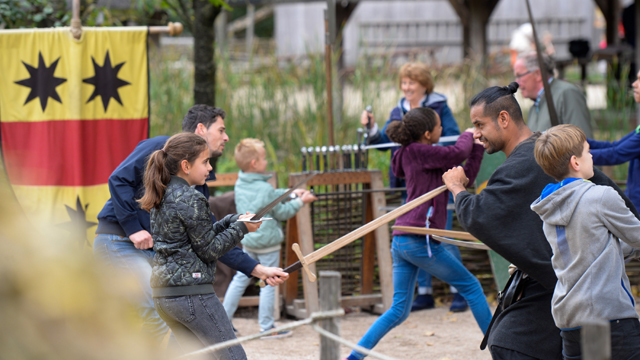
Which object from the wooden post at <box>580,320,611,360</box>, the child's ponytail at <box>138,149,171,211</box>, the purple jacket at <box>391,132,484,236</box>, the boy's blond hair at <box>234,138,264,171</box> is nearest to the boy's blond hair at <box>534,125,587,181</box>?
the wooden post at <box>580,320,611,360</box>

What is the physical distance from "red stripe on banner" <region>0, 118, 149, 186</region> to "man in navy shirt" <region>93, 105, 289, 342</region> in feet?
3.68

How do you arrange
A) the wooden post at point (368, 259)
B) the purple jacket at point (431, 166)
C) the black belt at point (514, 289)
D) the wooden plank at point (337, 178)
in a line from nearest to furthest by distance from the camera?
the black belt at point (514, 289) → the purple jacket at point (431, 166) → the wooden plank at point (337, 178) → the wooden post at point (368, 259)

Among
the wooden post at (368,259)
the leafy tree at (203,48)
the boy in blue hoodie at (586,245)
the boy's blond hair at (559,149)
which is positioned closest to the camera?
the boy in blue hoodie at (586,245)

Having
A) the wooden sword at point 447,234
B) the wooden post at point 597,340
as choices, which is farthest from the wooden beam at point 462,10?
the wooden post at point 597,340

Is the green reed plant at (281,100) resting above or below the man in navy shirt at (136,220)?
above

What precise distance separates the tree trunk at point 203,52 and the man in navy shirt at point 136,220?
227cm

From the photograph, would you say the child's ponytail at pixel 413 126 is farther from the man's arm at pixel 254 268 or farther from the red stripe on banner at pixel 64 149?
the red stripe on banner at pixel 64 149

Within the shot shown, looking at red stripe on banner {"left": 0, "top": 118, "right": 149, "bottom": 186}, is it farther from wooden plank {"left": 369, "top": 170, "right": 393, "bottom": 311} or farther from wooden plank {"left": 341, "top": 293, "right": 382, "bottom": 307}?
wooden plank {"left": 341, "top": 293, "right": 382, "bottom": 307}

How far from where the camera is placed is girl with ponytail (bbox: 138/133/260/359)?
9.06 ft

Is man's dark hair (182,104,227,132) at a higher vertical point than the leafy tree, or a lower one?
lower

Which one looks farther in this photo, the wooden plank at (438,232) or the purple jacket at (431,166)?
the purple jacket at (431,166)

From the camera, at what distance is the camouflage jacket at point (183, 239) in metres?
2.76

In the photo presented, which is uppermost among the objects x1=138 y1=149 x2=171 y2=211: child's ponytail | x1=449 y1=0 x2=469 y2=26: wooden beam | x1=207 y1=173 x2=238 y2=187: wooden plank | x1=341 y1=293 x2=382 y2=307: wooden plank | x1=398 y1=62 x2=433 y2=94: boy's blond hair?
x1=449 y1=0 x2=469 y2=26: wooden beam

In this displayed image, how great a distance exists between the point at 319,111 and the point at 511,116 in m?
4.73
